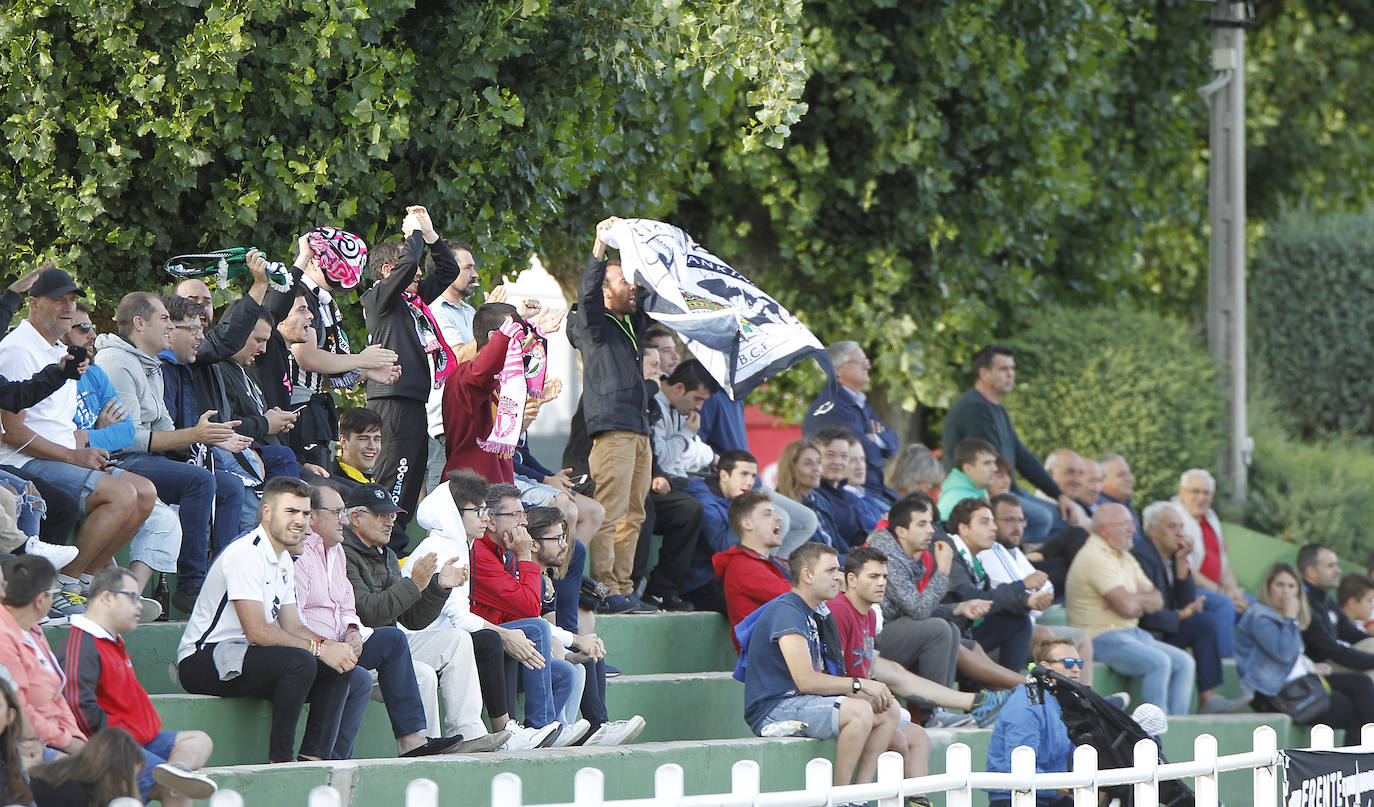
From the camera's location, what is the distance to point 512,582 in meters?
8.34

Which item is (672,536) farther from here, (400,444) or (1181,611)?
(1181,611)

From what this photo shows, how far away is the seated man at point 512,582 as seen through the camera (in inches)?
324

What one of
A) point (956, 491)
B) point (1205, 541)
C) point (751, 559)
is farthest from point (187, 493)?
point (1205, 541)

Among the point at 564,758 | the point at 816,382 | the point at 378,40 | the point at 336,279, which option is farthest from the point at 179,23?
the point at 816,382

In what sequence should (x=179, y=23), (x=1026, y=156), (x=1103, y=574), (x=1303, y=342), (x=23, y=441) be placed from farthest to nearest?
1. (x=1303, y=342)
2. (x=1026, y=156)
3. (x=1103, y=574)
4. (x=179, y=23)
5. (x=23, y=441)

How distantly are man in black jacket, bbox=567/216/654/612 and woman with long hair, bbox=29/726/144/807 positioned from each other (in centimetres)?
→ 448

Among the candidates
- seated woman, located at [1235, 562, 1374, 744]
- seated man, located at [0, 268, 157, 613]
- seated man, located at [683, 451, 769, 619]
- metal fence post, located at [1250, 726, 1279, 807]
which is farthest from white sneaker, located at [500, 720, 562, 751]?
seated woman, located at [1235, 562, 1374, 744]

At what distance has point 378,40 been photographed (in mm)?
10164

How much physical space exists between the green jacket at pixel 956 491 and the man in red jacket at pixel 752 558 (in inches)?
81.9

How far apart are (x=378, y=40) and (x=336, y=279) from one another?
5.75 feet

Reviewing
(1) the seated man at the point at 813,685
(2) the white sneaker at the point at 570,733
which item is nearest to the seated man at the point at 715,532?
(1) the seated man at the point at 813,685

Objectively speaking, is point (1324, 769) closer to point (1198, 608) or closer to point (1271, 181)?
point (1198, 608)

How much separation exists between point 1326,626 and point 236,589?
7.91 meters

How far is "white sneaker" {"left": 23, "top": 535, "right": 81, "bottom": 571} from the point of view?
752cm
